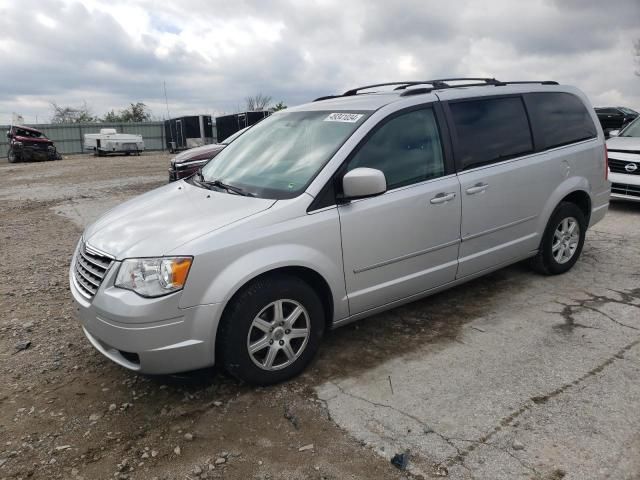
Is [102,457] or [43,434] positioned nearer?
[102,457]

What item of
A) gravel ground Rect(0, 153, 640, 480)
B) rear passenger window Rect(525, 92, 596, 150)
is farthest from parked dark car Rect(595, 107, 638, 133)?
gravel ground Rect(0, 153, 640, 480)

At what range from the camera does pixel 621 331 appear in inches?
152

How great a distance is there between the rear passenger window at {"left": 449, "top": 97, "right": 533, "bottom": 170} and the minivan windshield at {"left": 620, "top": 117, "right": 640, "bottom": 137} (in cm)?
543

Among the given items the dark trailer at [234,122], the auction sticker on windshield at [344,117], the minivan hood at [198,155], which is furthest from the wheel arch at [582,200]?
the dark trailer at [234,122]

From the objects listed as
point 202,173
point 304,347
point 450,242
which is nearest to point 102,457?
point 304,347

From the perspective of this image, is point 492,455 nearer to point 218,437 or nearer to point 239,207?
point 218,437

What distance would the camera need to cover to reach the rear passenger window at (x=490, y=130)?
13.4ft

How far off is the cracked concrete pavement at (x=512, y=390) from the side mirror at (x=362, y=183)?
118 centimetres

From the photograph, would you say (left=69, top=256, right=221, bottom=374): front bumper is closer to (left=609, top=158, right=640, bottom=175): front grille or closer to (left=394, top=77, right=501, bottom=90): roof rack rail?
(left=394, top=77, right=501, bottom=90): roof rack rail

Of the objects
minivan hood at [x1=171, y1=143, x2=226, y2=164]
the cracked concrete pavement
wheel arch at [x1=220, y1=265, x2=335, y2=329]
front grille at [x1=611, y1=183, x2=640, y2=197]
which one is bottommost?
the cracked concrete pavement

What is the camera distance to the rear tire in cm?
482

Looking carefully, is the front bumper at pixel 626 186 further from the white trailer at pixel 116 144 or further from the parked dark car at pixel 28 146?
the white trailer at pixel 116 144

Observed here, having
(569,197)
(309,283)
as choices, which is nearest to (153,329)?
(309,283)

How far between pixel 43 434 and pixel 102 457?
18.8 inches
